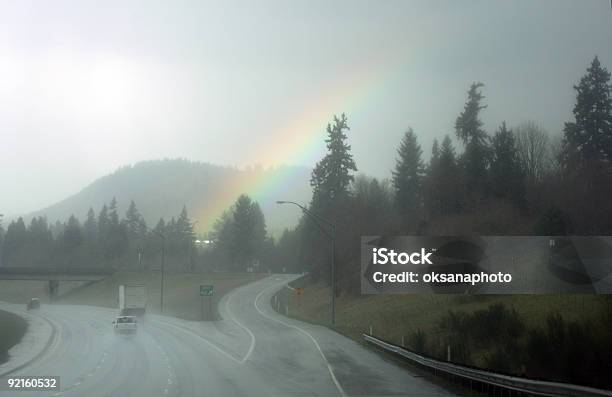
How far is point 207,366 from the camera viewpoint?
2492cm

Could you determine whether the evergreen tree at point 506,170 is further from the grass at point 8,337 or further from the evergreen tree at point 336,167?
the grass at point 8,337

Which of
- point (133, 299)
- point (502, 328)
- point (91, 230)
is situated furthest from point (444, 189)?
point (91, 230)

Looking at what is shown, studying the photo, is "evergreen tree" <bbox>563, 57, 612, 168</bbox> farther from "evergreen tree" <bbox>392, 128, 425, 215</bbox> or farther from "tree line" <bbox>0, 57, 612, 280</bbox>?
"evergreen tree" <bbox>392, 128, 425, 215</bbox>

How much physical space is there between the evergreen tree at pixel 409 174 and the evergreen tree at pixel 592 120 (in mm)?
23912

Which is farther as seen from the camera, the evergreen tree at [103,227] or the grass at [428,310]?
the evergreen tree at [103,227]

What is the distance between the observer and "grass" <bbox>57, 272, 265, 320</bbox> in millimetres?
89375

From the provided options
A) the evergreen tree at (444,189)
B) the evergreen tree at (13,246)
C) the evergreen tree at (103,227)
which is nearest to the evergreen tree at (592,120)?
the evergreen tree at (444,189)

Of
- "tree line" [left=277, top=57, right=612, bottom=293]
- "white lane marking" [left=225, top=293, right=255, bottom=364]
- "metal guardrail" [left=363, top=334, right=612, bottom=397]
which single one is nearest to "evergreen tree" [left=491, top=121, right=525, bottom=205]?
"tree line" [left=277, top=57, right=612, bottom=293]

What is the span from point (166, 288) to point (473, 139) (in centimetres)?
5192

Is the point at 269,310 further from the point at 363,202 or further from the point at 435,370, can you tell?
the point at 435,370

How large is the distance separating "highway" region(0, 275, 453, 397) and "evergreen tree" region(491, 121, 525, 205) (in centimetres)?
2602

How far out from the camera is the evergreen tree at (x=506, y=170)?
64.0 metres

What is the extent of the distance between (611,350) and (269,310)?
55289 millimetres

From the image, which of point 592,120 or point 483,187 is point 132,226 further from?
point 592,120
